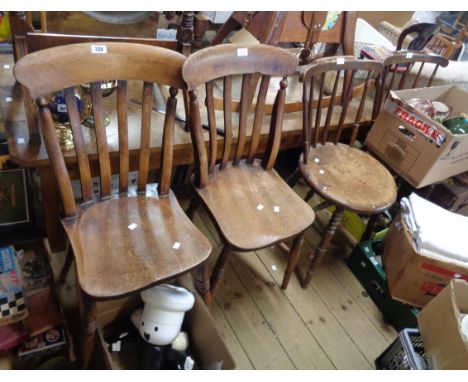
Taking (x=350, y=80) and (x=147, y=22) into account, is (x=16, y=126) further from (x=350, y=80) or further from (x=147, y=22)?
(x=350, y=80)

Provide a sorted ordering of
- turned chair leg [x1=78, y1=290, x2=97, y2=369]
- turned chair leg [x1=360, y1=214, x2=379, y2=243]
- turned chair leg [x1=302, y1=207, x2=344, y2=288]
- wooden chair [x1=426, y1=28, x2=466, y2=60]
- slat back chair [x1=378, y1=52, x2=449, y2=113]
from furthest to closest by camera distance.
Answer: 1. wooden chair [x1=426, y1=28, x2=466, y2=60]
2. turned chair leg [x1=360, y1=214, x2=379, y2=243]
3. slat back chair [x1=378, y1=52, x2=449, y2=113]
4. turned chair leg [x1=302, y1=207, x2=344, y2=288]
5. turned chair leg [x1=78, y1=290, x2=97, y2=369]

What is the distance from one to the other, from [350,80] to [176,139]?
0.77m

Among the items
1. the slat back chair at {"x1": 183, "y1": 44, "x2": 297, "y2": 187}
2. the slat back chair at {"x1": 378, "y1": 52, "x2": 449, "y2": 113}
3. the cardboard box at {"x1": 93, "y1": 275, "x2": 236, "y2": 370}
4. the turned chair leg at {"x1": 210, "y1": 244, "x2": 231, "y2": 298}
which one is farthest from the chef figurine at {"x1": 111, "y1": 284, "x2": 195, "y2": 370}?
the slat back chair at {"x1": 378, "y1": 52, "x2": 449, "y2": 113}

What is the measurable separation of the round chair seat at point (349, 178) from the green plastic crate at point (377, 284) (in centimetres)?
35

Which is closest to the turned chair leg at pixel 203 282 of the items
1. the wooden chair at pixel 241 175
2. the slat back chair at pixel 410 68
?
the wooden chair at pixel 241 175

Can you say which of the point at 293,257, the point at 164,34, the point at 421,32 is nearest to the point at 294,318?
the point at 293,257

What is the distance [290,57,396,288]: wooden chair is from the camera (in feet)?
4.90

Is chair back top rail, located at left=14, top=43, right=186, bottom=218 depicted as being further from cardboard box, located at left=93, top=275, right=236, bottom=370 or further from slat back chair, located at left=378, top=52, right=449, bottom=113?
slat back chair, located at left=378, top=52, right=449, bottom=113

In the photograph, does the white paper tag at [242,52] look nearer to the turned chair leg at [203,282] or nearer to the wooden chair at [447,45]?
the turned chair leg at [203,282]

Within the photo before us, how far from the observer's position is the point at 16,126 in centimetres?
137

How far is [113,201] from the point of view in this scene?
1263mm

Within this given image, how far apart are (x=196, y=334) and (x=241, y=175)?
601 mm

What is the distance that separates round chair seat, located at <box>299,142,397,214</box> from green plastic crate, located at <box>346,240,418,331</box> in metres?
0.35

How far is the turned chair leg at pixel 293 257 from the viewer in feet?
5.02
